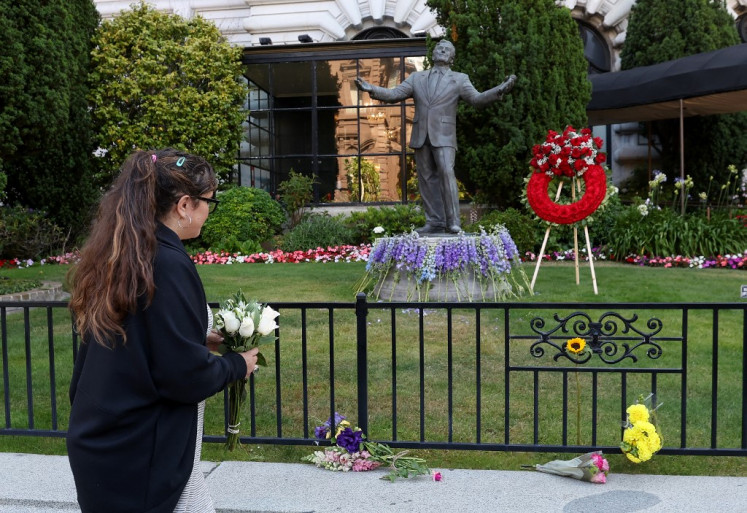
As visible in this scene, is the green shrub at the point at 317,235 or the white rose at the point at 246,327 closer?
the white rose at the point at 246,327

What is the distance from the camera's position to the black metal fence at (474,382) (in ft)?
13.1

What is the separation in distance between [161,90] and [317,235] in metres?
5.12

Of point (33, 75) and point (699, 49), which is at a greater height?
point (699, 49)

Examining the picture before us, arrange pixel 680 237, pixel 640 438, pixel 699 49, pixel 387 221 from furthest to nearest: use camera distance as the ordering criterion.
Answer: pixel 699 49
pixel 387 221
pixel 680 237
pixel 640 438

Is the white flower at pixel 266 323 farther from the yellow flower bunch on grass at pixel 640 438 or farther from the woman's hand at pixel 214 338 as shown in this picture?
the yellow flower bunch on grass at pixel 640 438

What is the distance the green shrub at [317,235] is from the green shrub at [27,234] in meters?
4.46

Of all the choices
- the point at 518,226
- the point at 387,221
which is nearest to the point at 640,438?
the point at 518,226

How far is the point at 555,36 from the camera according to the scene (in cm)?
1399

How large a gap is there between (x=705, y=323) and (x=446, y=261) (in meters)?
2.90

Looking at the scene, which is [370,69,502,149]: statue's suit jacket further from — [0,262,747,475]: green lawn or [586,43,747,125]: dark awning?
[586,43,747,125]: dark awning

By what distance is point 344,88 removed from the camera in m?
17.7

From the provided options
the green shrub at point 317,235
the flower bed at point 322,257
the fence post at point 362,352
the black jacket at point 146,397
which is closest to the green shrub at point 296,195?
the green shrub at point 317,235

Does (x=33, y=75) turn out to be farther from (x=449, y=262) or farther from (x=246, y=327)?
(x=246, y=327)

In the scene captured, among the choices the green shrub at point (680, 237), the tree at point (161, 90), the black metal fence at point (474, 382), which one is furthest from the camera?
the tree at point (161, 90)
